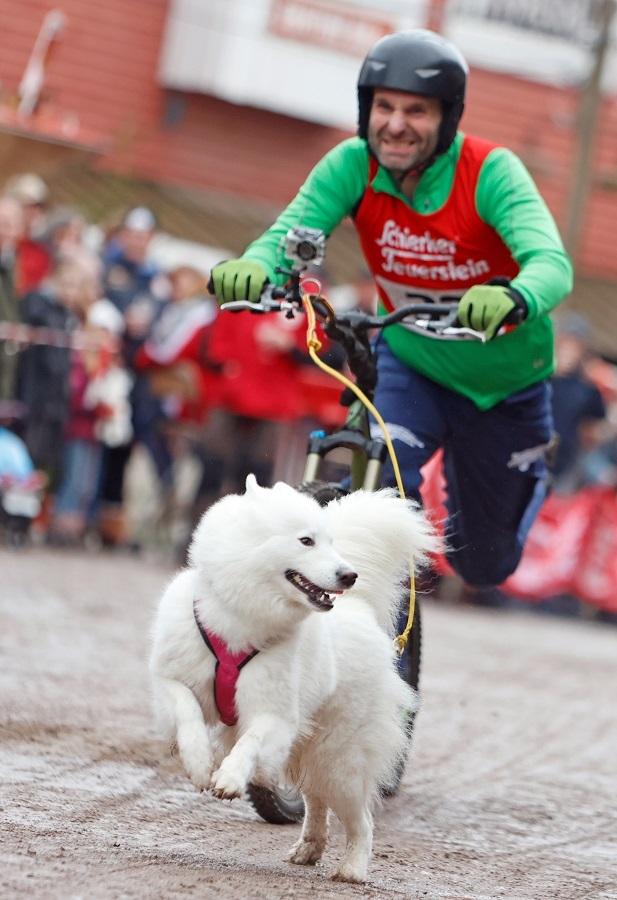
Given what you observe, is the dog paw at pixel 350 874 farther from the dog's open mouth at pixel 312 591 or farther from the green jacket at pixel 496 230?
the green jacket at pixel 496 230

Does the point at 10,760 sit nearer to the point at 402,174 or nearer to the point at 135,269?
the point at 402,174

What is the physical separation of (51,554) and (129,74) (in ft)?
52.6

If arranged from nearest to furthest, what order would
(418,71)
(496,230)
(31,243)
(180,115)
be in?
1. (418,71)
2. (496,230)
3. (31,243)
4. (180,115)

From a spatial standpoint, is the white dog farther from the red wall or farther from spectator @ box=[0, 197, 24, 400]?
the red wall

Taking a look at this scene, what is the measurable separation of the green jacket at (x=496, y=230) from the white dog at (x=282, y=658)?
4.09 ft

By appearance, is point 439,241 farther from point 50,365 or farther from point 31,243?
point 31,243

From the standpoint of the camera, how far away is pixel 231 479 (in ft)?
50.5

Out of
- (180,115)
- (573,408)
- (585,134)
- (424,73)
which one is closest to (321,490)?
(424,73)

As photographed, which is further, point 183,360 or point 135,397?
point 135,397

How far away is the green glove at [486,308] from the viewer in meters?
5.72

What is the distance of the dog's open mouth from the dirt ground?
730 millimetres

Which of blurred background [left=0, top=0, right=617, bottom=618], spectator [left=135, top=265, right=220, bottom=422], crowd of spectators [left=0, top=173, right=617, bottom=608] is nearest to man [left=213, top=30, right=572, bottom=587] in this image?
blurred background [left=0, top=0, right=617, bottom=618]

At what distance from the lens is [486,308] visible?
572 centimetres

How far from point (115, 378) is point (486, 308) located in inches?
379
